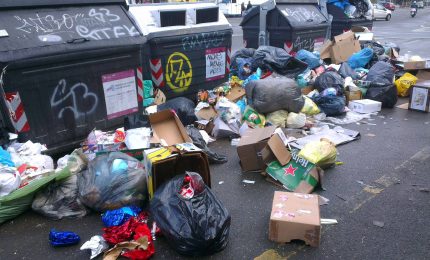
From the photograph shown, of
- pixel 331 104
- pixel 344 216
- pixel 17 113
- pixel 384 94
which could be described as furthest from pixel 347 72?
pixel 17 113

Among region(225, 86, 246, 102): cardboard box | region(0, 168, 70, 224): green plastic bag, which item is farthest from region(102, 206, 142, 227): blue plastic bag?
region(225, 86, 246, 102): cardboard box

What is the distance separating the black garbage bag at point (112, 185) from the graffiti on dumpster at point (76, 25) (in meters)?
1.42

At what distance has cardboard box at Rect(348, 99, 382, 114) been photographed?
5.57m

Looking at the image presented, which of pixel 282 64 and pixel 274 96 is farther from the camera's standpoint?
pixel 282 64

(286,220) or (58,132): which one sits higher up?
(58,132)

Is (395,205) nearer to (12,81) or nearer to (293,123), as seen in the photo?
(293,123)

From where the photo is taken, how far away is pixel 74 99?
3.81 meters

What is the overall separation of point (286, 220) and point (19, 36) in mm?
2877

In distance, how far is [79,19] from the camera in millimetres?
3875

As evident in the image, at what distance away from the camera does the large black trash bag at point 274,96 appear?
4.69 m

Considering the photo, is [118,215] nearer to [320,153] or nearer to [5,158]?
[5,158]

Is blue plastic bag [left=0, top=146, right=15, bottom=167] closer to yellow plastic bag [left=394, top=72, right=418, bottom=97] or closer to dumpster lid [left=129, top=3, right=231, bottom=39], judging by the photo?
dumpster lid [left=129, top=3, right=231, bottom=39]

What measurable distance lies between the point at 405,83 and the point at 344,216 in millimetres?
4432

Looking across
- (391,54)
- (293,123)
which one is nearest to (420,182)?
(293,123)
